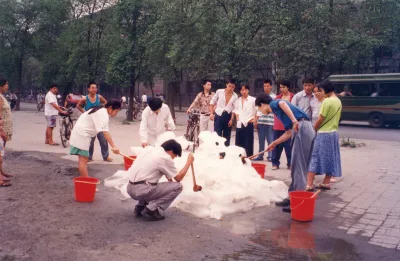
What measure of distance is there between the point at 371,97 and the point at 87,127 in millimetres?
17315

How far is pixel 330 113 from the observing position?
6625 millimetres

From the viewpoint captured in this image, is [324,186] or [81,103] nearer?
[324,186]

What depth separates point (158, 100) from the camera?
662 cm

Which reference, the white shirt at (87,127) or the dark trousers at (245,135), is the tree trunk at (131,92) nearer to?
the dark trousers at (245,135)

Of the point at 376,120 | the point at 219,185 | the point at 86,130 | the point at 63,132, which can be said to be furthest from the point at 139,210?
the point at 376,120

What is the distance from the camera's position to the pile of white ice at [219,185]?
5.69 metres

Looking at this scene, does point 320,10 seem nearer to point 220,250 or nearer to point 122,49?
point 122,49

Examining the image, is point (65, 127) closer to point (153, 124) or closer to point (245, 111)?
point (245, 111)

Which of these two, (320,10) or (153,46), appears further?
(153,46)

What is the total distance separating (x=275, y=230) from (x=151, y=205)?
1.50m

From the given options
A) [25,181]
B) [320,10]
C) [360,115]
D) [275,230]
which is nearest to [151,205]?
[275,230]

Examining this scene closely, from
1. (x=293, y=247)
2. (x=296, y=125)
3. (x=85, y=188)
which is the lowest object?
(x=293, y=247)

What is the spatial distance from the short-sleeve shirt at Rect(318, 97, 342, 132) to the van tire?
15125mm

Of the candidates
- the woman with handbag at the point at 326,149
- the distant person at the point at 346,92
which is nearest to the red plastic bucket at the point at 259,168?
the woman with handbag at the point at 326,149
